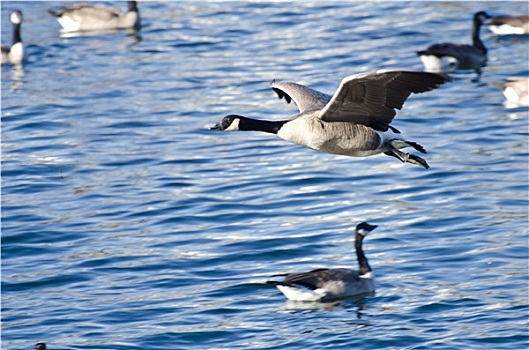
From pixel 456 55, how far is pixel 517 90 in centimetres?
244

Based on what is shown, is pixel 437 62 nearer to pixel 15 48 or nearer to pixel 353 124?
pixel 15 48

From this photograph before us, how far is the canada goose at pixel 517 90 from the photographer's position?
19.2 meters

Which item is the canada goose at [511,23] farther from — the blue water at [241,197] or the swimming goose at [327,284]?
the swimming goose at [327,284]

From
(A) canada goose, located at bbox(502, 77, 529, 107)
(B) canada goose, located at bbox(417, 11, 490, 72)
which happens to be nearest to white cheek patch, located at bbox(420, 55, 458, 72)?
(B) canada goose, located at bbox(417, 11, 490, 72)

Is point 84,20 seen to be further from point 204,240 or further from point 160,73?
point 204,240

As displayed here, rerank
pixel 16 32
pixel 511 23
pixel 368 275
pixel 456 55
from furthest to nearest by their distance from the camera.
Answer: pixel 511 23
pixel 16 32
pixel 456 55
pixel 368 275

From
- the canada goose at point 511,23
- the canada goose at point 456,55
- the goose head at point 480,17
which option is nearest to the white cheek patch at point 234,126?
the canada goose at point 456,55

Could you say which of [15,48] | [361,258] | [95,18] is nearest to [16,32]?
[15,48]

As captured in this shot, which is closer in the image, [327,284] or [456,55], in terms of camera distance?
[327,284]

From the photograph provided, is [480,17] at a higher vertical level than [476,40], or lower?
higher

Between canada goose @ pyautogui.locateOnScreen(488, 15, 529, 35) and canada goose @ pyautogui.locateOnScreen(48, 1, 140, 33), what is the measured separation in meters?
7.62

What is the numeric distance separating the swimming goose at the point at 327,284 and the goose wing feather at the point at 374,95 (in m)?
2.73

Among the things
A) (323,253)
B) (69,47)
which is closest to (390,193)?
(323,253)

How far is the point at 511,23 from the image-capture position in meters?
23.2
